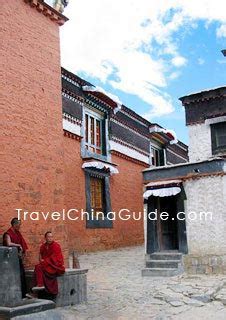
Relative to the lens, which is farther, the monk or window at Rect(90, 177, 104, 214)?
window at Rect(90, 177, 104, 214)

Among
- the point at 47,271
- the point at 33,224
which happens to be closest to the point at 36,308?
the point at 47,271

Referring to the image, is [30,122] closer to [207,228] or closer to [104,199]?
[207,228]

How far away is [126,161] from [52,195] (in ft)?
35.0

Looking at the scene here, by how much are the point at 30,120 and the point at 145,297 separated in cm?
443

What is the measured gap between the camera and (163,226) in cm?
1307

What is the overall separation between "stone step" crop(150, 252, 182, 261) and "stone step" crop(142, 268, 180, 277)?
59 cm

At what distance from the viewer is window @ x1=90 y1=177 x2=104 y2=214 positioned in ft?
54.7

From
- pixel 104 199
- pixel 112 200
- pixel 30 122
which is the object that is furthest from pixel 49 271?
pixel 112 200

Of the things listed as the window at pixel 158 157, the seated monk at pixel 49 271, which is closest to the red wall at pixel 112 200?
the window at pixel 158 157

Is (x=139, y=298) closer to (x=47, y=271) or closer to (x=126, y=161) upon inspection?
(x=47, y=271)

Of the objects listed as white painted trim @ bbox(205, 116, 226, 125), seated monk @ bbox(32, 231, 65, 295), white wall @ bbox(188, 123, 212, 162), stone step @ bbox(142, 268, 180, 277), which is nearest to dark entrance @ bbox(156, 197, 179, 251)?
stone step @ bbox(142, 268, 180, 277)

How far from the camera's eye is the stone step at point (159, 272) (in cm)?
1128

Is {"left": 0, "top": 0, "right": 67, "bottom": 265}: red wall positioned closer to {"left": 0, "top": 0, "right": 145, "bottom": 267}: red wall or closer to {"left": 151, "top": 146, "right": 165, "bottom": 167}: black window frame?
{"left": 0, "top": 0, "right": 145, "bottom": 267}: red wall

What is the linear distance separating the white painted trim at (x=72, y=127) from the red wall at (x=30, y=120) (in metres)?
5.36
